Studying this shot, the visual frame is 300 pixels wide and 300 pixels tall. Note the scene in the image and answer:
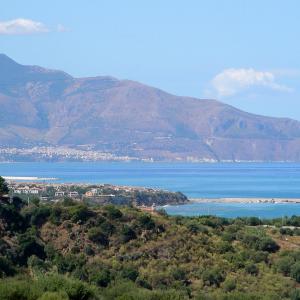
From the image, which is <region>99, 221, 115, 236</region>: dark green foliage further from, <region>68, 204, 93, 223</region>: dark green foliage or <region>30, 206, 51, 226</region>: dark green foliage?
<region>30, 206, 51, 226</region>: dark green foliage

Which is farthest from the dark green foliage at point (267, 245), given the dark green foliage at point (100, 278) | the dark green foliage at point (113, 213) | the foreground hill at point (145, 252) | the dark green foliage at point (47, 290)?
the dark green foliage at point (47, 290)

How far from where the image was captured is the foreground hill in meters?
30.5

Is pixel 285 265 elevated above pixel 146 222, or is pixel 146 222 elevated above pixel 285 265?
pixel 146 222

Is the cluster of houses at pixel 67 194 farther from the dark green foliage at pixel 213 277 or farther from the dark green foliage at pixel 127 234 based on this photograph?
the dark green foliage at pixel 213 277

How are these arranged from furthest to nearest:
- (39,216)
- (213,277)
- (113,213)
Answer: (113,213) < (39,216) < (213,277)

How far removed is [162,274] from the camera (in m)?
32.4

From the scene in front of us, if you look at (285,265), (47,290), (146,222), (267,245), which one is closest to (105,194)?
(146,222)

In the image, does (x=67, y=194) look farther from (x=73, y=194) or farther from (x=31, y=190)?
(x=31, y=190)

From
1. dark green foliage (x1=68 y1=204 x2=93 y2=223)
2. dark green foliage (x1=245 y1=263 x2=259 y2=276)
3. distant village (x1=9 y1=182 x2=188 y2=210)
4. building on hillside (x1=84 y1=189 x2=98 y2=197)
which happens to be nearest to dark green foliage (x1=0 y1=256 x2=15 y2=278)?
dark green foliage (x1=68 y1=204 x2=93 y2=223)

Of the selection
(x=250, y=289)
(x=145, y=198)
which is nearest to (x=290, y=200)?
(x=145, y=198)

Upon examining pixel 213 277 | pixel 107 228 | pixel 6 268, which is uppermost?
pixel 107 228

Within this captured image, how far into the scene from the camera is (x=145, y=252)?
35.2 metres

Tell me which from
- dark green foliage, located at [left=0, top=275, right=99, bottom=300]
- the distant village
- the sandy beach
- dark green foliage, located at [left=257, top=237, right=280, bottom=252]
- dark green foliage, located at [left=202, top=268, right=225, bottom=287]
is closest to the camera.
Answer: dark green foliage, located at [left=0, top=275, right=99, bottom=300]

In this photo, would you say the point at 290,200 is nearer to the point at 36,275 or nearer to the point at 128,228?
the point at 128,228
